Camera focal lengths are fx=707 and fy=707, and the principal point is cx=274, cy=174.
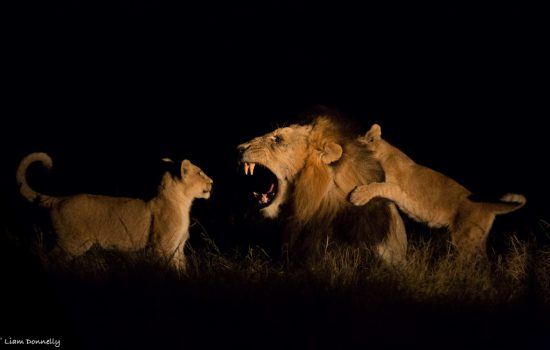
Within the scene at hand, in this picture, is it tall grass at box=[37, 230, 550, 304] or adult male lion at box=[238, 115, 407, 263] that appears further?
adult male lion at box=[238, 115, 407, 263]

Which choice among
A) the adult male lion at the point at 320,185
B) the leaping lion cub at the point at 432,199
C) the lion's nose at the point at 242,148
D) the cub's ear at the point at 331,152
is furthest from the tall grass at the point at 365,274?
the lion's nose at the point at 242,148

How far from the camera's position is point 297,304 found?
3.14 metres

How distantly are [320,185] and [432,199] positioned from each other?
818mm

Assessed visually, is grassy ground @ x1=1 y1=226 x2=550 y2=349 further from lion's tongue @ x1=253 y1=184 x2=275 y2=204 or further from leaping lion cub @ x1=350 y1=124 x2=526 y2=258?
lion's tongue @ x1=253 y1=184 x2=275 y2=204

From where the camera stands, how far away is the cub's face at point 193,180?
5.17 m

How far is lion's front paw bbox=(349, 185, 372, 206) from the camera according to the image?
401 cm

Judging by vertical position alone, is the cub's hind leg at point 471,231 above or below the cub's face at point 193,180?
below

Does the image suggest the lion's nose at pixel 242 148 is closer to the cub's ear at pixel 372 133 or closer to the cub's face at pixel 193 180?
the cub's ear at pixel 372 133

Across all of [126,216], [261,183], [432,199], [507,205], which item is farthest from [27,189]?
[507,205]

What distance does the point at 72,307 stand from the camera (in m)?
3.17

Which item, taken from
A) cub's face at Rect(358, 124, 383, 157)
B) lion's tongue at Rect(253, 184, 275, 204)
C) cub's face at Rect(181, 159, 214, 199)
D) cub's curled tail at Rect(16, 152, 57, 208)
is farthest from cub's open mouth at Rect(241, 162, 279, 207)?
cub's curled tail at Rect(16, 152, 57, 208)

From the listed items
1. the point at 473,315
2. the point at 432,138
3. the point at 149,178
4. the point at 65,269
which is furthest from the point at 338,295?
the point at 149,178

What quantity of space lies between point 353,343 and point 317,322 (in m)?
0.21

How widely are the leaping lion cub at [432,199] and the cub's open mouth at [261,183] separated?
51 centimetres
